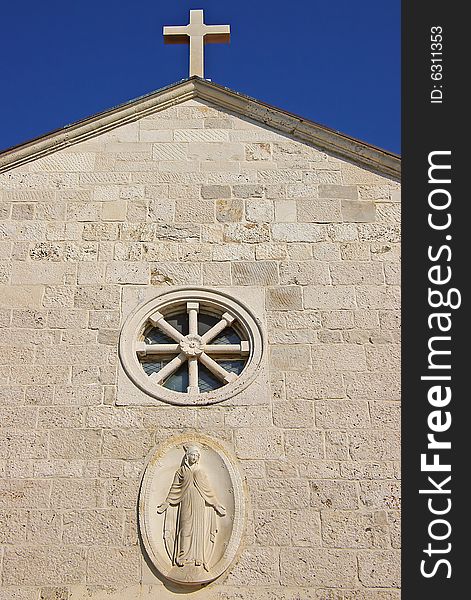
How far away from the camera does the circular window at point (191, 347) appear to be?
7738 mm

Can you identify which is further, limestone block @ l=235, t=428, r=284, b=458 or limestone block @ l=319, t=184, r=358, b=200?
limestone block @ l=319, t=184, r=358, b=200

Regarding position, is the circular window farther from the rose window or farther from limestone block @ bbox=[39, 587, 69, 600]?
limestone block @ bbox=[39, 587, 69, 600]

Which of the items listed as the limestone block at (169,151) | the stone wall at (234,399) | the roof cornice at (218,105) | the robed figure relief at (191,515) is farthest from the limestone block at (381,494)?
the limestone block at (169,151)

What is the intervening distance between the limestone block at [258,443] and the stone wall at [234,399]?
11mm

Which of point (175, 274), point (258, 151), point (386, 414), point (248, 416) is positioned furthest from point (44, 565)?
point (258, 151)

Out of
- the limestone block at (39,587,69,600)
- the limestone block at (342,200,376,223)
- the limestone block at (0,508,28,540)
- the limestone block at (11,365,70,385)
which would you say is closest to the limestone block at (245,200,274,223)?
the limestone block at (342,200,376,223)

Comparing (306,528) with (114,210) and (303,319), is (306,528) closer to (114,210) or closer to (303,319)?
(303,319)

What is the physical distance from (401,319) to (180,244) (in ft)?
6.30

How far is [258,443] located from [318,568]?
3.30 ft

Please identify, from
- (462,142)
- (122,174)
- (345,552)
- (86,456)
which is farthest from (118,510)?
(462,142)

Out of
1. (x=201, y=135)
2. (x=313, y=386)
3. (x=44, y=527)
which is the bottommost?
(x=44, y=527)

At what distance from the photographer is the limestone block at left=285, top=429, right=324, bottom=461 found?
24.2ft

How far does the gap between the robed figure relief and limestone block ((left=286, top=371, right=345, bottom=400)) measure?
0.90m

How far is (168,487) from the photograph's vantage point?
723 centimetres
